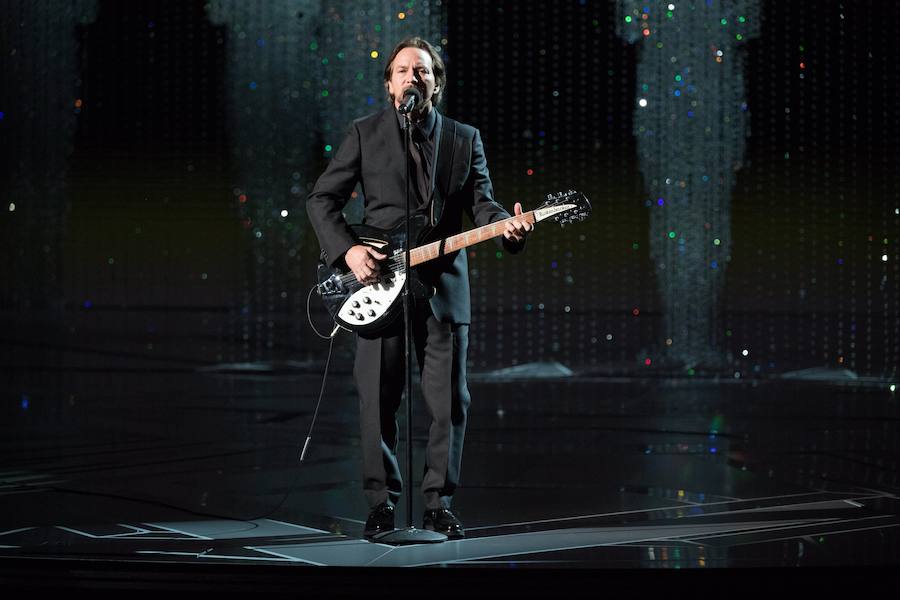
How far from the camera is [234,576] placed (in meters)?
2.22

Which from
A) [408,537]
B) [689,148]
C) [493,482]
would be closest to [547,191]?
[689,148]

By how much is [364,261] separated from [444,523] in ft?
2.15

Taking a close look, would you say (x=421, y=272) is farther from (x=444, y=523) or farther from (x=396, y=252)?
(x=444, y=523)

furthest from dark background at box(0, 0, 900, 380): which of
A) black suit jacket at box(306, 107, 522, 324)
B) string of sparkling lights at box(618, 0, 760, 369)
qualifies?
black suit jacket at box(306, 107, 522, 324)

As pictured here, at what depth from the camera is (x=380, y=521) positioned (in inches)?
104

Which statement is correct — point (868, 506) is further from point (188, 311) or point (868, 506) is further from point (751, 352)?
point (188, 311)

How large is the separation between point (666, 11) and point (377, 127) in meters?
5.31

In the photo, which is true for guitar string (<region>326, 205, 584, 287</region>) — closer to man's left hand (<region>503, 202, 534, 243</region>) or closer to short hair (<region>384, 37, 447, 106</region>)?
man's left hand (<region>503, 202, 534, 243</region>)

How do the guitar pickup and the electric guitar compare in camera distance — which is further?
the guitar pickup

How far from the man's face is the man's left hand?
35 centimetres

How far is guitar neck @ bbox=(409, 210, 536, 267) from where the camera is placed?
258 cm

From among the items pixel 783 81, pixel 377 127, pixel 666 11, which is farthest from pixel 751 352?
pixel 377 127

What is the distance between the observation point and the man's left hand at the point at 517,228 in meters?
2.58

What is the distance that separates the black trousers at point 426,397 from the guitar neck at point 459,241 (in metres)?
0.12
